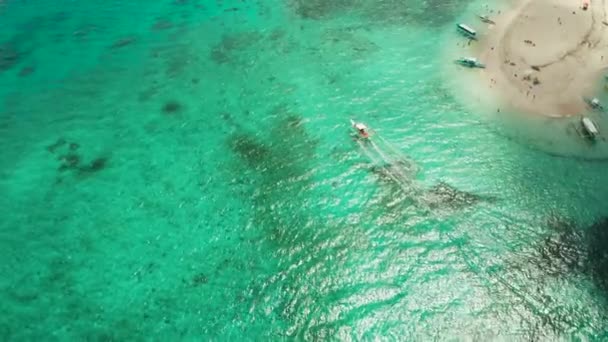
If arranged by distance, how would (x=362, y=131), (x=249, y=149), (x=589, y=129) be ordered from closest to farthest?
1. (x=589, y=129)
2. (x=249, y=149)
3. (x=362, y=131)

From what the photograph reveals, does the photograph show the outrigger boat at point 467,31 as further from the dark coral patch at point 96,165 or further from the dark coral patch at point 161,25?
the dark coral patch at point 96,165

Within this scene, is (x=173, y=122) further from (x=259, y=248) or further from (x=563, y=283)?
(x=563, y=283)

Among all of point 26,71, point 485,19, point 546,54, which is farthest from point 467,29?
point 26,71

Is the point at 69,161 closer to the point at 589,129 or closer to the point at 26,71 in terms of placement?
the point at 26,71

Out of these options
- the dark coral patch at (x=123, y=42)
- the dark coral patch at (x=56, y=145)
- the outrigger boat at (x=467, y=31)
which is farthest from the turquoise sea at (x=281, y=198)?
the outrigger boat at (x=467, y=31)

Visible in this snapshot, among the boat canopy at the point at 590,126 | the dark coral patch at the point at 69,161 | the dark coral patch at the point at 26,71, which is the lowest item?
the dark coral patch at the point at 69,161
